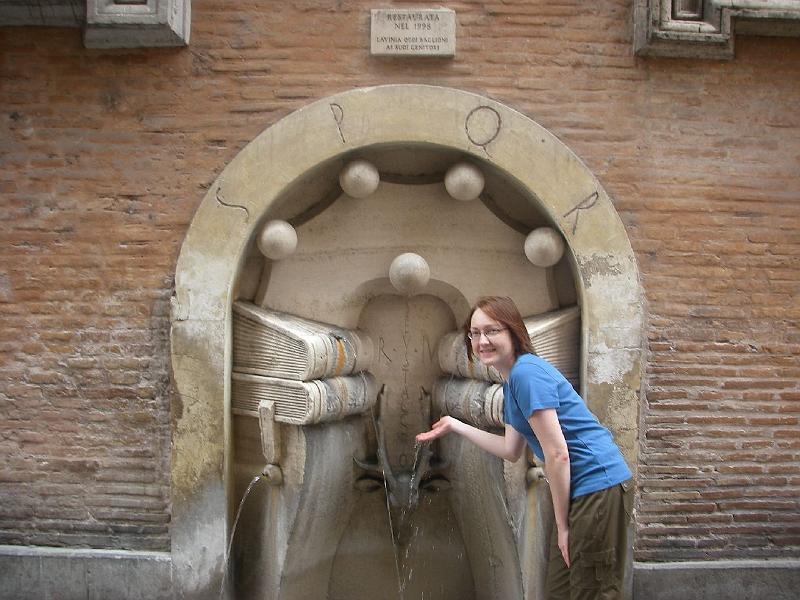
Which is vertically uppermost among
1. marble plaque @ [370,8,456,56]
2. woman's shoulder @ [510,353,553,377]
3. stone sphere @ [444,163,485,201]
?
marble plaque @ [370,8,456,56]

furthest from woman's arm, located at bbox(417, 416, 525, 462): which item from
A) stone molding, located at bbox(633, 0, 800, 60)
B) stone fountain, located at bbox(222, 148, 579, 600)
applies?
stone molding, located at bbox(633, 0, 800, 60)

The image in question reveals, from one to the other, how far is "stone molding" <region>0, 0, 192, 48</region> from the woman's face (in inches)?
83.9

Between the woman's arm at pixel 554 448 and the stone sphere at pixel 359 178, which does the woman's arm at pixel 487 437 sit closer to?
the woman's arm at pixel 554 448

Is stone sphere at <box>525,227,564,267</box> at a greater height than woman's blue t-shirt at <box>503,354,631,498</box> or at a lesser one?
greater

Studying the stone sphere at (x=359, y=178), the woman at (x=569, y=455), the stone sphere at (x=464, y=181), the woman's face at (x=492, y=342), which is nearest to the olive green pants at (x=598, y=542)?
the woman at (x=569, y=455)

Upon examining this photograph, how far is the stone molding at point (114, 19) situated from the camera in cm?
382

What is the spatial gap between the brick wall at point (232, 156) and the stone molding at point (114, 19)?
0.24 feet

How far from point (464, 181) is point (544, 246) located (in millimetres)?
479

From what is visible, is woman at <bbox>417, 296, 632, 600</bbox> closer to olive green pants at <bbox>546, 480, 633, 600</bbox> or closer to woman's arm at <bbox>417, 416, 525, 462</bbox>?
olive green pants at <bbox>546, 480, 633, 600</bbox>

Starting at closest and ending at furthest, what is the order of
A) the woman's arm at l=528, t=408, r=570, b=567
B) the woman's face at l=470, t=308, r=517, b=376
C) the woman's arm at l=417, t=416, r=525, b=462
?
the woman's arm at l=528, t=408, r=570, b=567
the woman's face at l=470, t=308, r=517, b=376
the woman's arm at l=417, t=416, r=525, b=462

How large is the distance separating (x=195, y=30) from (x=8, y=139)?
1.02m

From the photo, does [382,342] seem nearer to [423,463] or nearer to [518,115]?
[423,463]

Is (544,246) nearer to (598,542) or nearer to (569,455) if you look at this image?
(569,455)

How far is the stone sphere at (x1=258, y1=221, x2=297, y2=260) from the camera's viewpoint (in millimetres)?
3973
